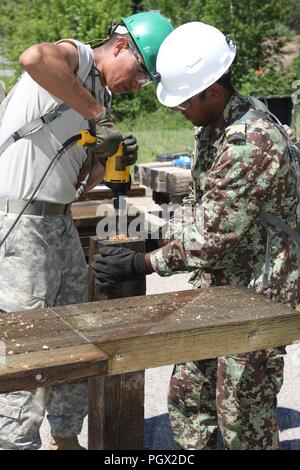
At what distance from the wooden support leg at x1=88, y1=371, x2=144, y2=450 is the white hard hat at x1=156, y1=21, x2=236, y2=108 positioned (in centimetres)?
127

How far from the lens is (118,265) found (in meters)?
3.16

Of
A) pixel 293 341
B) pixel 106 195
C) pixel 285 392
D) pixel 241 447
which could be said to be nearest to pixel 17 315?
pixel 293 341

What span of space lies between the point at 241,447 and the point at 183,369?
47cm

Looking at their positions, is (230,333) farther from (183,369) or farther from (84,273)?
(84,273)

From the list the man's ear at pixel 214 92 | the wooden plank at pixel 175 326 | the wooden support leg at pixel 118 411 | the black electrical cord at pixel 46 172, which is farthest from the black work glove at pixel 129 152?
the wooden support leg at pixel 118 411

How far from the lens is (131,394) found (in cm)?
332

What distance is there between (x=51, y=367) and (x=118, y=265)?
986 mm

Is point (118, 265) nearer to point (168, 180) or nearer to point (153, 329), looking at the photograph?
point (153, 329)

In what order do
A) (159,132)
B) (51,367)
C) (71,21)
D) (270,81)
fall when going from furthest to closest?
(270,81) < (71,21) < (159,132) < (51,367)

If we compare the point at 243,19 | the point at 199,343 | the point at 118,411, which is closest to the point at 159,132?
the point at 243,19

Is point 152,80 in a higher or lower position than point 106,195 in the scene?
higher

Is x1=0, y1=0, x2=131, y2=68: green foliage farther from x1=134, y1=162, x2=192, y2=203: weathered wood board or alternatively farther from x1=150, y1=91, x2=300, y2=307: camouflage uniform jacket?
x1=150, y1=91, x2=300, y2=307: camouflage uniform jacket

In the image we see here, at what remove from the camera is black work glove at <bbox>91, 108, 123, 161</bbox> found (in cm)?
326

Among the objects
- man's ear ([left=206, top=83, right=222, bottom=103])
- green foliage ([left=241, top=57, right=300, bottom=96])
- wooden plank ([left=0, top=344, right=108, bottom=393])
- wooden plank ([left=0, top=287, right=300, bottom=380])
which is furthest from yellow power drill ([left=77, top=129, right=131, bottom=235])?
green foliage ([left=241, top=57, right=300, bottom=96])
